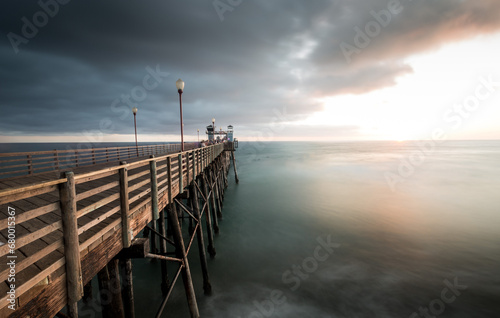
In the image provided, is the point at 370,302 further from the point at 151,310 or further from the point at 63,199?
the point at 63,199

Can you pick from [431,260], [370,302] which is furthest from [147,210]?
[431,260]

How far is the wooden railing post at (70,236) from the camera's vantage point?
2.41 m

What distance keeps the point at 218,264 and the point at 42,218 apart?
26.1 ft

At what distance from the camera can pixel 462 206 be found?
20.2 m

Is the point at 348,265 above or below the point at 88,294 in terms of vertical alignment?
below

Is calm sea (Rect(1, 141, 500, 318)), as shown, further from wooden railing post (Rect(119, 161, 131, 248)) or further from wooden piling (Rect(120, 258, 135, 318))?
wooden railing post (Rect(119, 161, 131, 248))

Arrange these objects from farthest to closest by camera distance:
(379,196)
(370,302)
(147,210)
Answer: (379,196) → (370,302) → (147,210)

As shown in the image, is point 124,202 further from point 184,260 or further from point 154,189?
point 184,260

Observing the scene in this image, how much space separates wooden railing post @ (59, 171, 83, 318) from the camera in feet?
7.91

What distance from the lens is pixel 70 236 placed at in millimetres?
2418

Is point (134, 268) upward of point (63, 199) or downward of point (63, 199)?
downward

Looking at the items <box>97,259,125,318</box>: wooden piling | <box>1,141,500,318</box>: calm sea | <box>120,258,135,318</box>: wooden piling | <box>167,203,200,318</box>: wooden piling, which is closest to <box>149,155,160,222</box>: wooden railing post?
<box>97,259,125,318</box>: wooden piling

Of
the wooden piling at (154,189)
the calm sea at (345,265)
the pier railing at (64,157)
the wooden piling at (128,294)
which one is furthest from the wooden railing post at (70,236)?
the calm sea at (345,265)

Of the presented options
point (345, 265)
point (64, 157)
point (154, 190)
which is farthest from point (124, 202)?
point (64, 157)
